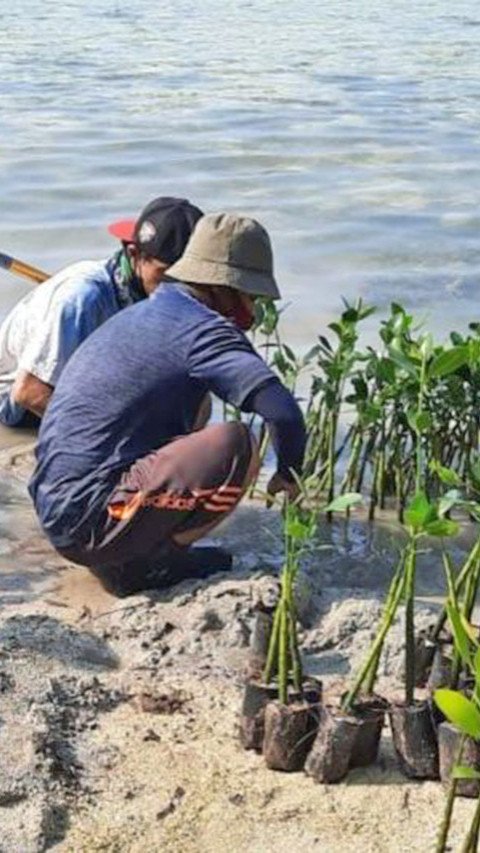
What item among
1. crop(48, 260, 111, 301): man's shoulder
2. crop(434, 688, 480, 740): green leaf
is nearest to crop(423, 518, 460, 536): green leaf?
crop(434, 688, 480, 740): green leaf

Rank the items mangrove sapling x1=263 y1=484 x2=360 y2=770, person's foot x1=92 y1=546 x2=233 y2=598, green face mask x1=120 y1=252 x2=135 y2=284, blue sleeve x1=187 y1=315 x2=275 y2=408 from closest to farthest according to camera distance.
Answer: mangrove sapling x1=263 y1=484 x2=360 y2=770 < blue sleeve x1=187 y1=315 x2=275 y2=408 < person's foot x1=92 y1=546 x2=233 y2=598 < green face mask x1=120 y1=252 x2=135 y2=284

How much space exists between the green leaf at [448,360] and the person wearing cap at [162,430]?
0.49m

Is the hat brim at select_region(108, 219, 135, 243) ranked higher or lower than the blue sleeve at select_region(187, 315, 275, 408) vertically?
higher

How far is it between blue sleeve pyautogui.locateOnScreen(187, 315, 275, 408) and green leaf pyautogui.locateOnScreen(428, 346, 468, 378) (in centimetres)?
49

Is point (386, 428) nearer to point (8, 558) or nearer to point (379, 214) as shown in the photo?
point (8, 558)

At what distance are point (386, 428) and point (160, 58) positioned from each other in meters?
12.2

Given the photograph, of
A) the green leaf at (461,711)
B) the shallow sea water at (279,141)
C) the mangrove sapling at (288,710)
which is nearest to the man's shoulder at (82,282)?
the shallow sea water at (279,141)

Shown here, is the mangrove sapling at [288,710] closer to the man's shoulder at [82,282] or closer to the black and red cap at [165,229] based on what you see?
the black and red cap at [165,229]

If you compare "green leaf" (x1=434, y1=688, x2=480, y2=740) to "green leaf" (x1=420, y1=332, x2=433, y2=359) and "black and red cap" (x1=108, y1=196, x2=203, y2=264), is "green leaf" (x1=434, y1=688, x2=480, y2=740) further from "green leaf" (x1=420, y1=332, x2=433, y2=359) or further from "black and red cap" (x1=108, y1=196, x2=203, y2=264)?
"black and red cap" (x1=108, y1=196, x2=203, y2=264)

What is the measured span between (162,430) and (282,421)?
17.5 inches

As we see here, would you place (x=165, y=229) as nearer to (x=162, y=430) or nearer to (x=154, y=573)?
(x=162, y=430)

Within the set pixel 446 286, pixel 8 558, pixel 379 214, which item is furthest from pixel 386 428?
pixel 379 214

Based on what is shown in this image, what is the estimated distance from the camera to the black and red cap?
16.2ft

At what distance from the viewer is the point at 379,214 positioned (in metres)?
9.65
